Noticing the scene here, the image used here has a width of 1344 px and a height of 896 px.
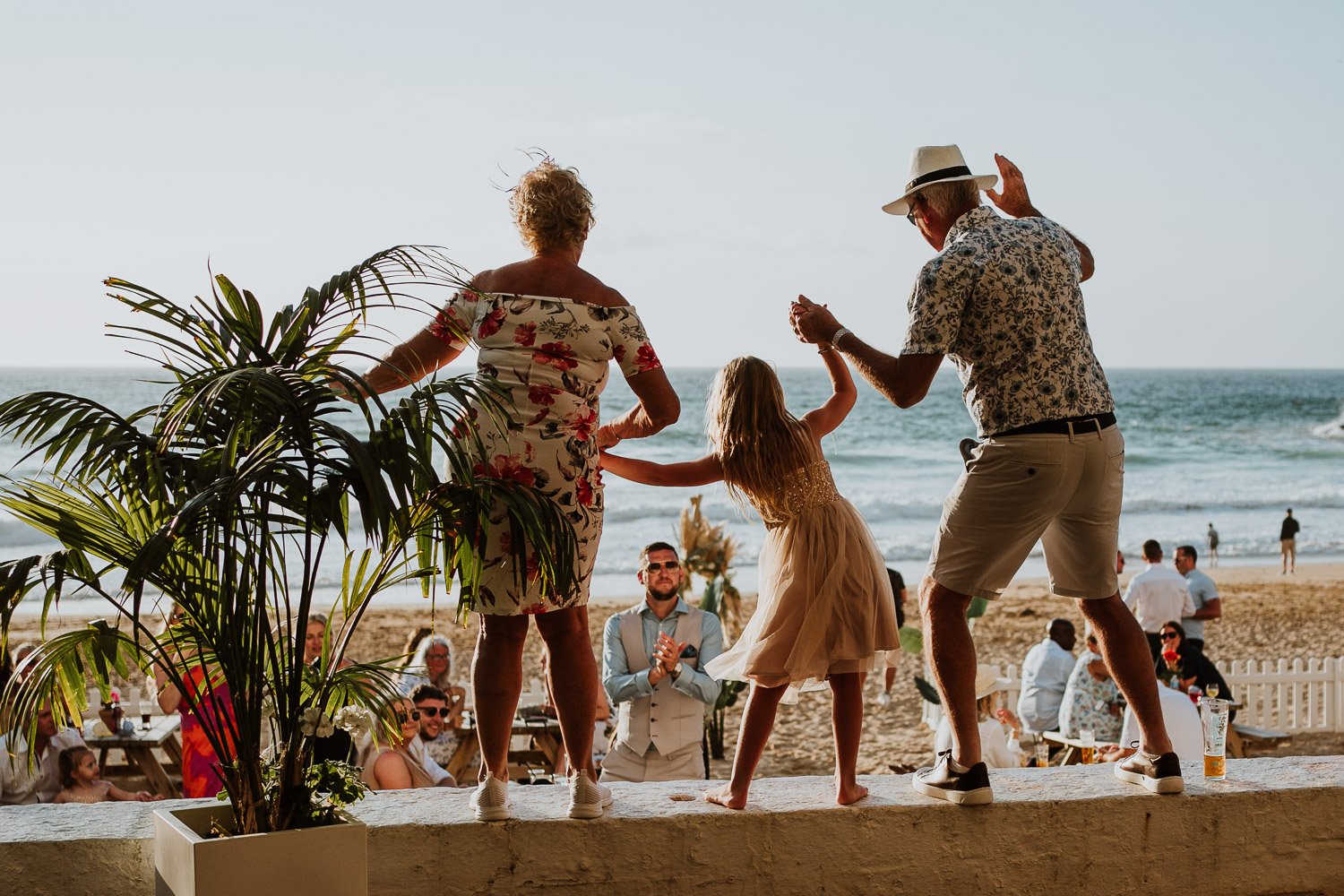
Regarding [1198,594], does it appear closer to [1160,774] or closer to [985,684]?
[985,684]

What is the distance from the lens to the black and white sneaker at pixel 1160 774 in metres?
3.44

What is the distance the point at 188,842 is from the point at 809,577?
158 centimetres

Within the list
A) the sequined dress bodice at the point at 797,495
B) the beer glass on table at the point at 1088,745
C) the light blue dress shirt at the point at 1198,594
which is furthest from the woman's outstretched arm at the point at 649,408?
the light blue dress shirt at the point at 1198,594

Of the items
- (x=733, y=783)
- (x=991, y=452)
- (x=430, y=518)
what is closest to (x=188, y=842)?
(x=430, y=518)

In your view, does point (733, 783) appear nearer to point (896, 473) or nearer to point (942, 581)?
point (942, 581)

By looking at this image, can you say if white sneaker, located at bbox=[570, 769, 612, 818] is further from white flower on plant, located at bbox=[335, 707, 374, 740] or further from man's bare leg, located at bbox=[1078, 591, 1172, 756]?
man's bare leg, located at bbox=[1078, 591, 1172, 756]

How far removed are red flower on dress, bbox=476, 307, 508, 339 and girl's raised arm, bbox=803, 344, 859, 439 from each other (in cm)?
88

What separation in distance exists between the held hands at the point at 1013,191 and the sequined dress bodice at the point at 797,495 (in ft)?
2.84

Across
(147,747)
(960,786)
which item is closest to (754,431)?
(960,786)

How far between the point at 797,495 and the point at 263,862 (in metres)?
1.56

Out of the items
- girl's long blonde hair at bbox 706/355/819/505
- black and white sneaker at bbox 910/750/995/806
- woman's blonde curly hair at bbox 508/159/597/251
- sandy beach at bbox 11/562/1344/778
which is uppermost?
woman's blonde curly hair at bbox 508/159/597/251

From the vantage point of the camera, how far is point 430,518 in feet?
9.30

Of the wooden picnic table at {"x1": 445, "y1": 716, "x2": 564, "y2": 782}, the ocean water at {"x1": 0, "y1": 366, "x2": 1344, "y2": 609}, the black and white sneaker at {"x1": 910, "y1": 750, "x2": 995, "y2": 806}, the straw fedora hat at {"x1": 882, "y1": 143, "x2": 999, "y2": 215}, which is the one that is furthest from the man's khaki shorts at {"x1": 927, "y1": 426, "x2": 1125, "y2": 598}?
the ocean water at {"x1": 0, "y1": 366, "x2": 1344, "y2": 609}

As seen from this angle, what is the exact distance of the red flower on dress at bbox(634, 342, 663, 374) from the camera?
3.21 metres
